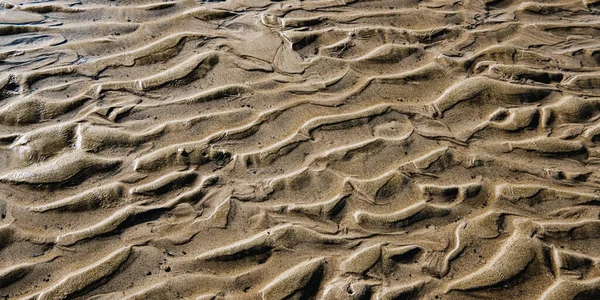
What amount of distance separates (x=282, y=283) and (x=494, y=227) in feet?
3.84

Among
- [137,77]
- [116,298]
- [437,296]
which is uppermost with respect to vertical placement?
[137,77]

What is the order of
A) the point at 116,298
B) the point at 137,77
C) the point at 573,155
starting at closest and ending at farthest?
the point at 116,298 < the point at 573,155 < the point at 137,77

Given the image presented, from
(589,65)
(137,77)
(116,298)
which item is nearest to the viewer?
(116,298)

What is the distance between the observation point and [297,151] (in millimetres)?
3178

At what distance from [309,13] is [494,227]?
2138 mm

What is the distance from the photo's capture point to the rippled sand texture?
2.65m

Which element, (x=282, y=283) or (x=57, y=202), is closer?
(x=282, y=283)

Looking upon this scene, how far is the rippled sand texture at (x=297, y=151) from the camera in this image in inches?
104

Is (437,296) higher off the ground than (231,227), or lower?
lower

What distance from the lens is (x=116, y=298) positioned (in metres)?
2.50

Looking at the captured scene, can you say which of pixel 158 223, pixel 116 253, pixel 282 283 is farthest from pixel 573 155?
pixel 116 253

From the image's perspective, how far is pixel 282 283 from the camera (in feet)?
8.47

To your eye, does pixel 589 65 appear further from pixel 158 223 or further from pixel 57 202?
pixel 57 202

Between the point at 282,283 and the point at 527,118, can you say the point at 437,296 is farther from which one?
the point at 527,118
